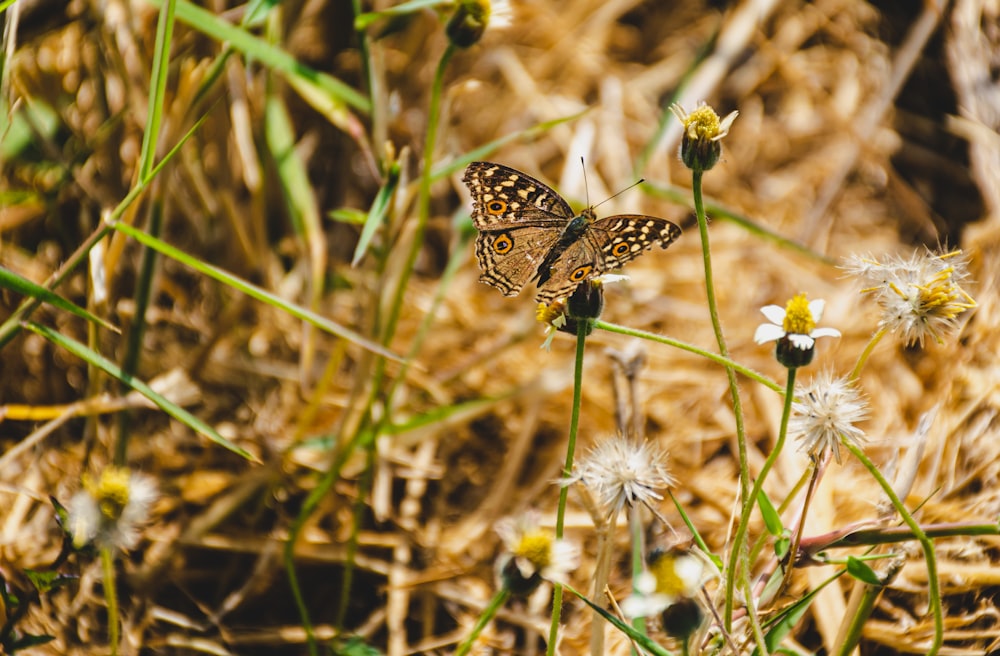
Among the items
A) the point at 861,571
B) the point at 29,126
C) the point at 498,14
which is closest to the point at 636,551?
the point at 861,571

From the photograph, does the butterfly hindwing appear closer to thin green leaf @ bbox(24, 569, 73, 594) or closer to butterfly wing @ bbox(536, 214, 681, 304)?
butterfly wing @ bbox(536, 214, 681, 304)

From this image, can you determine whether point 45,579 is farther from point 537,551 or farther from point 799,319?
point 799,319

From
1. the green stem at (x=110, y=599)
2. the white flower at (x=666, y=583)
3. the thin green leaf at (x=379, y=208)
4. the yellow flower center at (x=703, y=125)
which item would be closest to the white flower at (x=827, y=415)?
the white flower at (x=666, y=583)

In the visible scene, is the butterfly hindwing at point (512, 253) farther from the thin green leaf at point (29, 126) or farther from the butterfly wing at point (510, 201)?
the thin green leaf at point (29, 126)

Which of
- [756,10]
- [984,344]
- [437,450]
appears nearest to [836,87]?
[756,10]

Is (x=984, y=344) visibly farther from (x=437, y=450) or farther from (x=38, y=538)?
(x=38, y=538)
